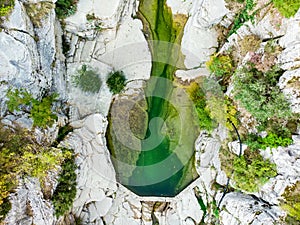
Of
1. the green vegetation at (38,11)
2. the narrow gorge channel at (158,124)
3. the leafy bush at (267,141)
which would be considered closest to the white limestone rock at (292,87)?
the leafy bush at (267,141)

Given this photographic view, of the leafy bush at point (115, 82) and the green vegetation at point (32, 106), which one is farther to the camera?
the leafy bush at point (115, 82)

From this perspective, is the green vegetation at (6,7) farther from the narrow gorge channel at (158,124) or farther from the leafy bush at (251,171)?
the leafy bush at (251,171)

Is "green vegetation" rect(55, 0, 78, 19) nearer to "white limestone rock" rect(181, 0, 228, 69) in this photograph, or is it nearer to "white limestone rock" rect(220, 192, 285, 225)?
"white limestone rock" rect(181, 0, 228, 69)

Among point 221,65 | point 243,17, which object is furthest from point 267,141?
point 243,17

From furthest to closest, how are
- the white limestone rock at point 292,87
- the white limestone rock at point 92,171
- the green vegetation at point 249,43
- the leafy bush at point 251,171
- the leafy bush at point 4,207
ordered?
the white limestone rock at point 92,171, the green vegetation at point 249,43, the leafy bush at point 251,171, the white limestone rock at point 292,87, the leafy bush at point 4,207

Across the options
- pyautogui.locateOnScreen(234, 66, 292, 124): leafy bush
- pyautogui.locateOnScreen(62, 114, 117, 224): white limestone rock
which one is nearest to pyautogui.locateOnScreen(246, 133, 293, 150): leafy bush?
pyautogui.locateOnScreen(234, 66, 292, 124): leafy bush

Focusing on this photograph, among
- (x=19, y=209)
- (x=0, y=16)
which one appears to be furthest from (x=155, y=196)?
(x=0, y=16)

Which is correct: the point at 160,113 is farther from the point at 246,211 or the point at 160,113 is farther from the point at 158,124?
the point at 246,211
